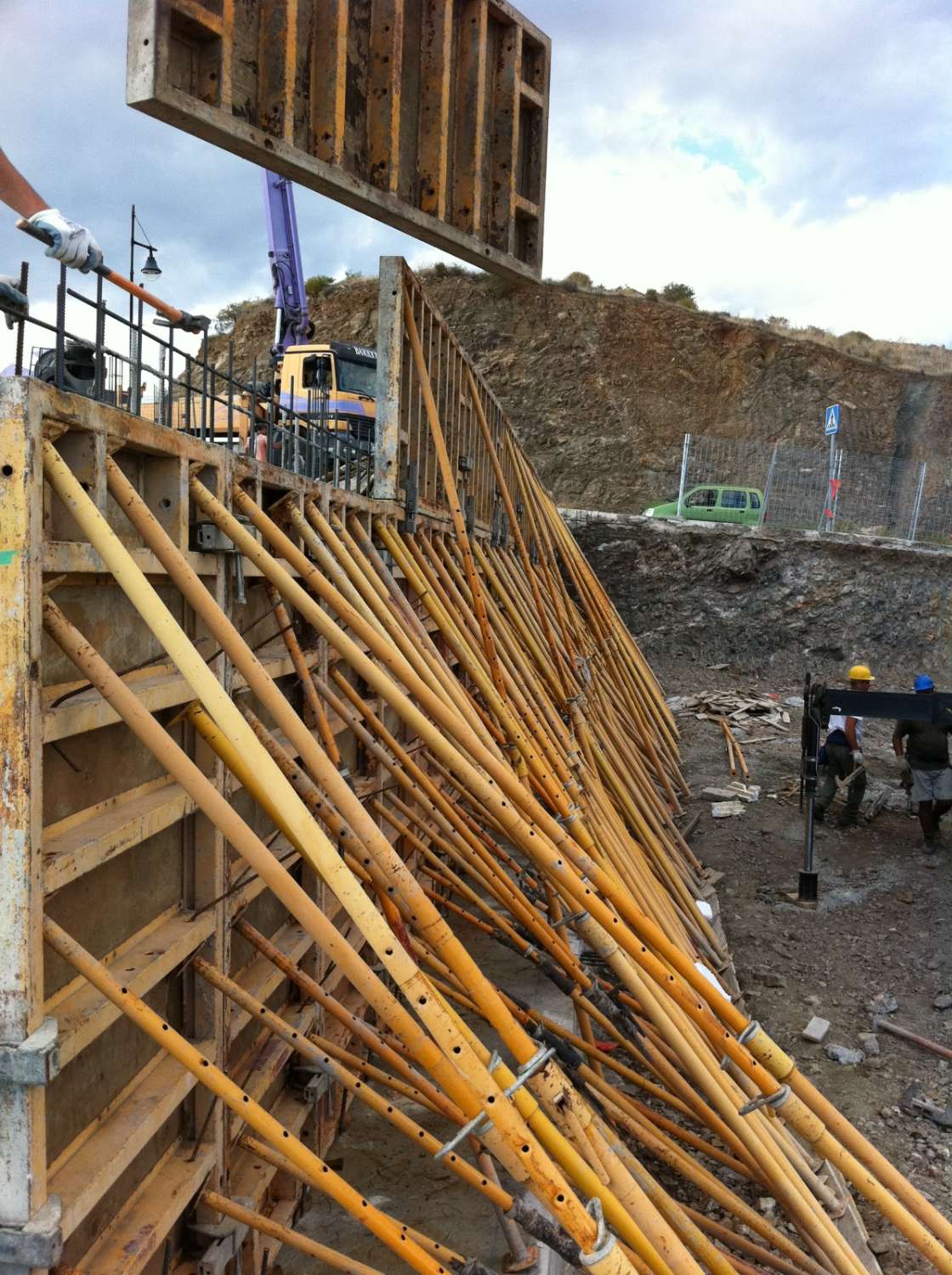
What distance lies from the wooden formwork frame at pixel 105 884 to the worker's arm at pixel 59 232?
432 mm

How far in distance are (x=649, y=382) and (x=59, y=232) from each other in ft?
104

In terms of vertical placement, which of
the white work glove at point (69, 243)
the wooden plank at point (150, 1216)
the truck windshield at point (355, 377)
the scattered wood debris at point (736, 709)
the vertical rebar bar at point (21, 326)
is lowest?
the scattered wood debris at point (736, 709)

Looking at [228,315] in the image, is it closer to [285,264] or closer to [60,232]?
[285,264]

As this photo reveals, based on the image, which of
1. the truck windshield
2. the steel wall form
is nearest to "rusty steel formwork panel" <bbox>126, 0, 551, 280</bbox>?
the steel wall form

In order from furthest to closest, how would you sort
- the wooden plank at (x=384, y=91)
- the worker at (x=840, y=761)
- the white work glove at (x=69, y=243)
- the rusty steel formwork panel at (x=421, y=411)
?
1. the worker at (x=840, y=761)
2. the rusty steel formwork panel at (x=421, y=411)
3. the wooden plank at (x=384, y=91)
4. the white work glove at (x=69, y=243)

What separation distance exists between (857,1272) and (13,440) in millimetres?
4334

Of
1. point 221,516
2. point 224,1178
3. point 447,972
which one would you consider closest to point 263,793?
point 221,516

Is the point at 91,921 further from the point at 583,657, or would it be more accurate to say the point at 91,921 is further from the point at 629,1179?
the point at 583,657

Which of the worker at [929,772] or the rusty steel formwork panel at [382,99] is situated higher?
the rusty steel formwork panel at [382,99]

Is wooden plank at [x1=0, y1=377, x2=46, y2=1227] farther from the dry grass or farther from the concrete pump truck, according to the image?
the dry grass

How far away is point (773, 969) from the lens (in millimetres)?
7816

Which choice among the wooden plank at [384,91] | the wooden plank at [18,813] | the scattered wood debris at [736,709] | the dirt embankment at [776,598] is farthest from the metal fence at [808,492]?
the wooden plank at [18,813]

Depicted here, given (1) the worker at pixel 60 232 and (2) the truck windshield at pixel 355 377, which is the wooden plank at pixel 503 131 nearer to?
(1) the worker at pixel 60 232

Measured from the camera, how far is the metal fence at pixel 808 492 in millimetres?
22828
